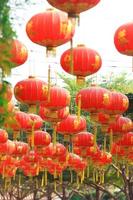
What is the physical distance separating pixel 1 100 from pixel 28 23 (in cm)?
162

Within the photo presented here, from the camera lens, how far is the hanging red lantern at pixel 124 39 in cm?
701

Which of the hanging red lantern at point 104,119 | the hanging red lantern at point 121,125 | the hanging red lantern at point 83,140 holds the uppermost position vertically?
the hanging red lantern at point 104,119

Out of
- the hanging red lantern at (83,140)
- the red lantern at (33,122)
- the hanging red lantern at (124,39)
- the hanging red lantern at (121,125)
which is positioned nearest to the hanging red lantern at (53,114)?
the red lantern at (33,122)

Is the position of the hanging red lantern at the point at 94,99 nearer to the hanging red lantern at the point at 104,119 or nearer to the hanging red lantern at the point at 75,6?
the hanging red lantern at the point at 104,119

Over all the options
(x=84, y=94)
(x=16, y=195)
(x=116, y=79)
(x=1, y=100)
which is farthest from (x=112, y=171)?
(x=1, y=100)

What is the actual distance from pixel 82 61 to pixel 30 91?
3.04ft

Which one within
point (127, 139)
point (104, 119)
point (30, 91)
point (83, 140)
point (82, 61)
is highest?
point (82, 61)

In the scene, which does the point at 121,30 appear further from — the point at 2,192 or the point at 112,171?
the point at 2,192

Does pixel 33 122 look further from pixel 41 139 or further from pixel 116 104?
pixel 116 104

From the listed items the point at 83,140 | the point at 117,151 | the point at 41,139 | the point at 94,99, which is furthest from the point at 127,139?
the point at 94,99

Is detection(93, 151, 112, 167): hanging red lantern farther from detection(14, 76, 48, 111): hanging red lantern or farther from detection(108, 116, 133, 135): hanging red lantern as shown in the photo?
detection(14, 76, 48, 111): hanging red lantern

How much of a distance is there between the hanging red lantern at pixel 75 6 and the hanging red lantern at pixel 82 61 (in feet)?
5.68

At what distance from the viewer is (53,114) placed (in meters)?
9.55

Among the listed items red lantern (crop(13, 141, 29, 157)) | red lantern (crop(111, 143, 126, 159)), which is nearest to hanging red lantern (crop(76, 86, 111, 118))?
red lantern (crop(111, 143, 126, 159))
